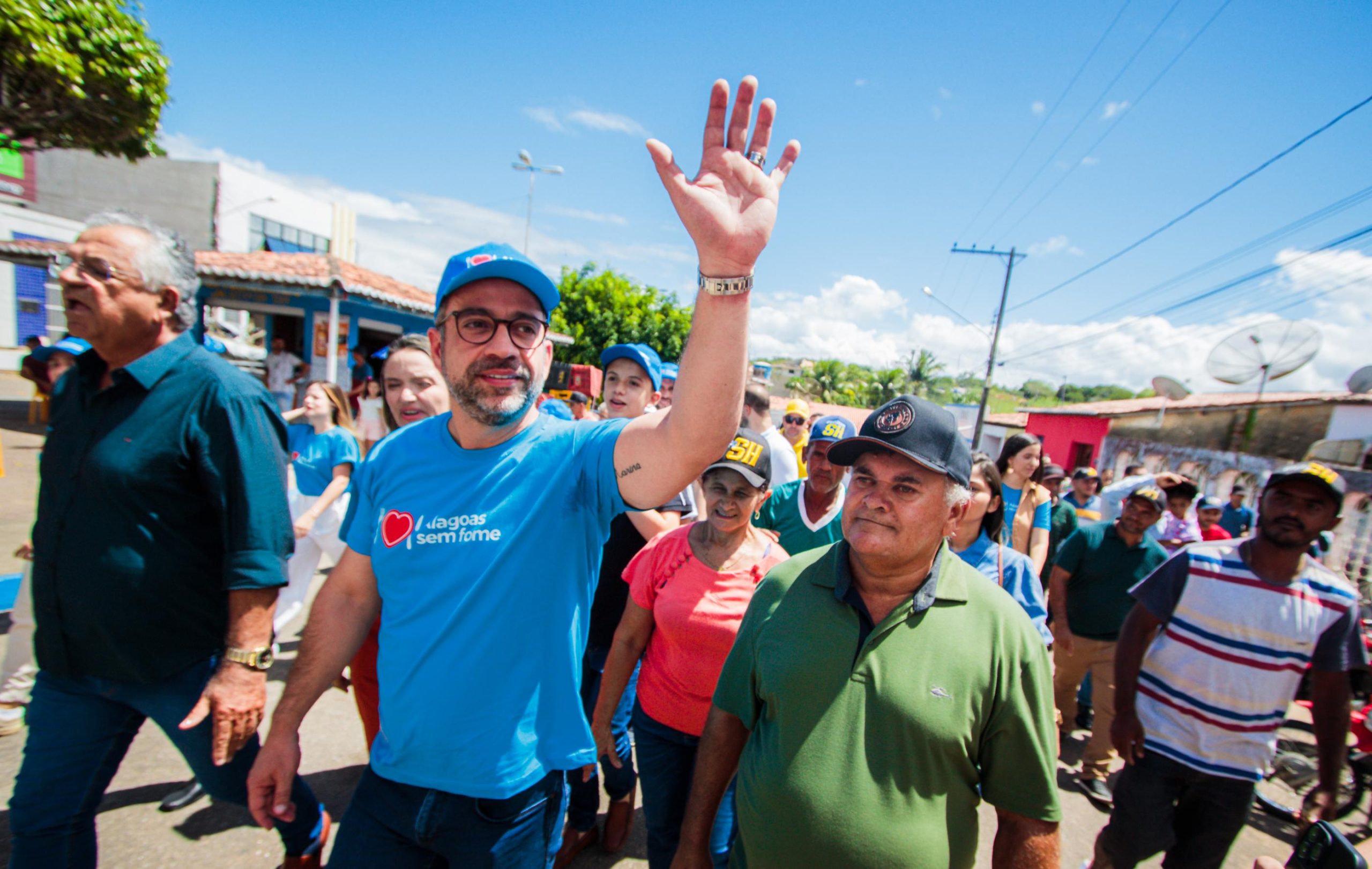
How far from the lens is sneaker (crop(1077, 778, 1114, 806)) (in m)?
3.70

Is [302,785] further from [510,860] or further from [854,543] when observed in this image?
[854,543]

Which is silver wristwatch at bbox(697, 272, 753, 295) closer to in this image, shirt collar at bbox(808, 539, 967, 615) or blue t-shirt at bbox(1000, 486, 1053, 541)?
shirt collar at bbox(808, 539, 967, 615)

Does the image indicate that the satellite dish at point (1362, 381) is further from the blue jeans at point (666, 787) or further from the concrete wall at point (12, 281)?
the concrete wall at point (12, 281)

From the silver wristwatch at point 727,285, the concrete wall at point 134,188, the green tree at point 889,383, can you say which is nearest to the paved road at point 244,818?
the silver wristwatch at point 727,285

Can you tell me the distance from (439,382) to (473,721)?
2.07 m

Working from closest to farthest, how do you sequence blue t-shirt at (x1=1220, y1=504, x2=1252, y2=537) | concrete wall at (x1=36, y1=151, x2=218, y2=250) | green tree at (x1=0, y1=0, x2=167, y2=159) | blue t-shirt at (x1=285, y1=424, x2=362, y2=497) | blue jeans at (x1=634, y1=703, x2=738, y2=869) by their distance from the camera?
blue jeans at (x1=634, y1=703, x2=738, y2=869)
blue t-shirt at (x1=285, y1=424, x2=362, y2=497)
green tree at (x1=0, y1=0, x2=167, y2=159)
blue t-shirt at (x1=1220, y1=504, x2=1252, y2=537)
concrete wall at (x1=36, y1=151, x2=218, y2=250)

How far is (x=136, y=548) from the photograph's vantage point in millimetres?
1752

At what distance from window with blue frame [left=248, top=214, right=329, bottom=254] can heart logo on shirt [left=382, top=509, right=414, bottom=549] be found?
29.9 meters

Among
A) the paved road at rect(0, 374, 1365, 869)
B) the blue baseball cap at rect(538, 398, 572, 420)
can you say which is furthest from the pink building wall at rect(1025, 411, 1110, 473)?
the blue baseball cap at rect(538, 398, 572, 420)

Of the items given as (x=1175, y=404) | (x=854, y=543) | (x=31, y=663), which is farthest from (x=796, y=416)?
(x=1175, y=404)

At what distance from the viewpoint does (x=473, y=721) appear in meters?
1.50

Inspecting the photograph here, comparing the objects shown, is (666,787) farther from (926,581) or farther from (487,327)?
(487,327)

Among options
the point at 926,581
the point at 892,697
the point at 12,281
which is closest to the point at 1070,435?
the point at 926,581

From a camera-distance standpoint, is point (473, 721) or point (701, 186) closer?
point (701, 186)
